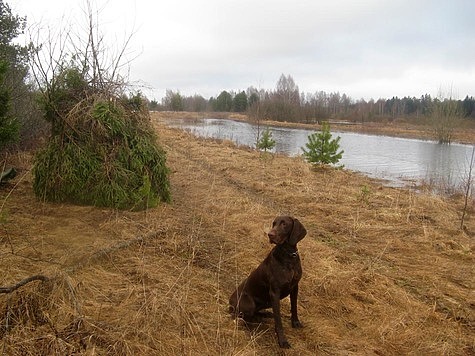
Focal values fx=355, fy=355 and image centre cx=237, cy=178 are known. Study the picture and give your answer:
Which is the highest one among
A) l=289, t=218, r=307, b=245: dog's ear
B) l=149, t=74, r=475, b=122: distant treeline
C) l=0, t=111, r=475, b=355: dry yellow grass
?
l=149, t=74, r=475, b=122: distant treeline

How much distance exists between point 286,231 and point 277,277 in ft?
1.44

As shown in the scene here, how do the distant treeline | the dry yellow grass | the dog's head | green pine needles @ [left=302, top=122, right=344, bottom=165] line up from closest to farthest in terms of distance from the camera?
the dry yellow grass, the dog's head, green pine needles @ [left=302, top=122, right=344, bottom=165], the distant treeline

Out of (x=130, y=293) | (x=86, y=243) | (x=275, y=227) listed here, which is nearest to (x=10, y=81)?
(x=86, y=243)

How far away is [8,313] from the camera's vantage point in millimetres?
2598

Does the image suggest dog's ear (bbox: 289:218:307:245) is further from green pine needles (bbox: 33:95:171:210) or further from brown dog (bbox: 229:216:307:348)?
green pine needles (bbox: 33:95:171:210)

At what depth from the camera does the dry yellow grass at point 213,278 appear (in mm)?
2955

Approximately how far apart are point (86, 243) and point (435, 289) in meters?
4.82

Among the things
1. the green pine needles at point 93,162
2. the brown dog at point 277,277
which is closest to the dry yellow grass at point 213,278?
the brown dog at point 277,277

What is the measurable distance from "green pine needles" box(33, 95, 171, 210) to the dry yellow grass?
1.05 feet

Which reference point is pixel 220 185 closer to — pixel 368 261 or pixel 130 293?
pixel 368 261

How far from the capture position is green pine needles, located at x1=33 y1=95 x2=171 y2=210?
6723 mm

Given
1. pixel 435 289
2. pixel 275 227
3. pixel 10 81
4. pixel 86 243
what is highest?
pixel 10 81

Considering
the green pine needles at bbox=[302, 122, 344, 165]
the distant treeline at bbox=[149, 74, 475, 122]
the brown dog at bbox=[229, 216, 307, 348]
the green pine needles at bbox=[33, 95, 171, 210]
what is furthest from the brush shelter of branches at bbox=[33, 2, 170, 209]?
the distant treeline at bbox=[149, 74, 475, 122]

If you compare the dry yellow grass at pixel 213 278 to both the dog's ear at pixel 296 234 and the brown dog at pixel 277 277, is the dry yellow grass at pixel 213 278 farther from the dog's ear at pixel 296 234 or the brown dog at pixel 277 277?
the dog's ear at pixel 296 234
